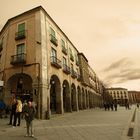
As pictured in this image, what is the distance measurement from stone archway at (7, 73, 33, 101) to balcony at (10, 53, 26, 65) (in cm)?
135

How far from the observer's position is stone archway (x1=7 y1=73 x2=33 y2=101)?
1845 cm

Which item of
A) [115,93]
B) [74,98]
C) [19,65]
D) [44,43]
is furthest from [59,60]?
[115,93]

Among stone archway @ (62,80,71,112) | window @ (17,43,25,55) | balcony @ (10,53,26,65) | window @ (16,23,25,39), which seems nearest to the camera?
balcony @ (10,53,26,65)

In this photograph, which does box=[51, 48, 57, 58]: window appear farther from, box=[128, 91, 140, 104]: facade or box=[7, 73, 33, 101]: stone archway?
box=[128, 91, 140, 104]: facade

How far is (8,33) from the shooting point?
20.8 metres

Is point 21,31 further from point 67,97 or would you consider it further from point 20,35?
point 67,97

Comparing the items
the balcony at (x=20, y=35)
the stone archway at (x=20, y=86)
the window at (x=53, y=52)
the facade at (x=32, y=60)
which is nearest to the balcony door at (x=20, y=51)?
the facade at (x=32, y=60)

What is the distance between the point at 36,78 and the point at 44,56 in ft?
8.49

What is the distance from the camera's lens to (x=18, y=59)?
59.9 ft

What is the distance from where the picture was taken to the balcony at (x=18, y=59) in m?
17.7

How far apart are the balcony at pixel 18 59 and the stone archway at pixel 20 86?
1.35m

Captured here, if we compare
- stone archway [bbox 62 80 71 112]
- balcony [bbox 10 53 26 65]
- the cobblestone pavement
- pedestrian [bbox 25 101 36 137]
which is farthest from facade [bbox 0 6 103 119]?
pedestrian [bbox 25 101 36 137]

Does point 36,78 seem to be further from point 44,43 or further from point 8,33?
point 8,33

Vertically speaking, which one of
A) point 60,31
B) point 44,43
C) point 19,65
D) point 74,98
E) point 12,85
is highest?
point 60,31
